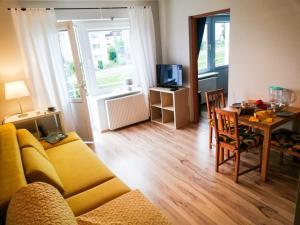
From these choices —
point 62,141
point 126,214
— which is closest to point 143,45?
point 62,141

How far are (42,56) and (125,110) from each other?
Answer: 1.76 metres

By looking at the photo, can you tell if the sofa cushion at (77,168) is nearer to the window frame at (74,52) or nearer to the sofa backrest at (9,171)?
the sofa backrest at (9,171)

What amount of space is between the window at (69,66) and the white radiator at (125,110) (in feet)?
2.11

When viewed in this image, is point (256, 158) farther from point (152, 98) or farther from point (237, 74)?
point (152, 98)

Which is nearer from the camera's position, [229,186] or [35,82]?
A: [229,186]

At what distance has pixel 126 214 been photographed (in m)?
1.54

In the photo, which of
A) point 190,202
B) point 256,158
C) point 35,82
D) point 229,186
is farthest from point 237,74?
point 35,82

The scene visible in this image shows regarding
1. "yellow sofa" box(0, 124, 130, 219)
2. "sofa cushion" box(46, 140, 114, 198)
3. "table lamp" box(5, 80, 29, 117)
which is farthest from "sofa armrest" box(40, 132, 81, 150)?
"table lamp" box(5, 80, 29, 117)

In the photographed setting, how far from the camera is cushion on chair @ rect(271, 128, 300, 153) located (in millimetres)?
2377

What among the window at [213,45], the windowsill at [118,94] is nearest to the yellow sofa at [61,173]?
the windowsill at [118,94]

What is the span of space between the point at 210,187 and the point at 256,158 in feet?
3.13

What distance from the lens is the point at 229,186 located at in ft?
8.21

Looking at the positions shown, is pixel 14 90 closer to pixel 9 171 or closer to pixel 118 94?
pixel 9 171

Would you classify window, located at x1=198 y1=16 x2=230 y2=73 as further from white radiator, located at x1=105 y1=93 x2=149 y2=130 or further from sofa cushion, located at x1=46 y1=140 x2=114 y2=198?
sofa cushion, located at x1=46 y1=140 x2=114 y2=198
